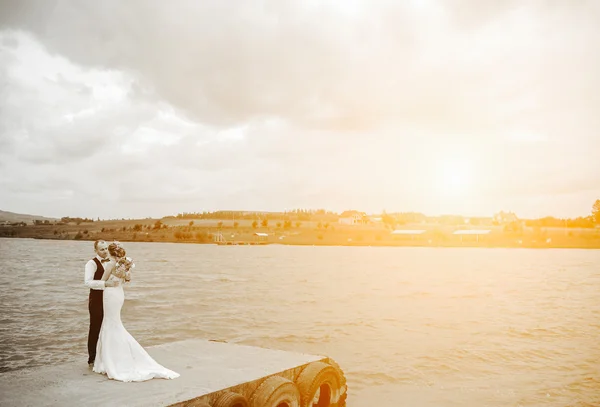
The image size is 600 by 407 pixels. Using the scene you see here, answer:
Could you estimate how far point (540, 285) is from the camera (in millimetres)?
85312

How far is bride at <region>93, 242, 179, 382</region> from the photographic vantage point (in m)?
10.7

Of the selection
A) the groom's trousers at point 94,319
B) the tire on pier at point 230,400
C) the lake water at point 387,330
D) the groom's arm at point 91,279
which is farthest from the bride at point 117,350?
the lake water at point 387,330

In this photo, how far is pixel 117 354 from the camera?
1076cm

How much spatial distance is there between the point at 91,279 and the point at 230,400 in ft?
13.6

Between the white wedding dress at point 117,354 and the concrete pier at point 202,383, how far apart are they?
0.21 m

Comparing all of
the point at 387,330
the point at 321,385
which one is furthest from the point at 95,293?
the point at 387,330

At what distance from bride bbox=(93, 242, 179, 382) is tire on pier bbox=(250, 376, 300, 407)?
6.09ft

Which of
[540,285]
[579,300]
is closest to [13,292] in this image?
[579,300]

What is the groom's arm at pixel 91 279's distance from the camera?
11.0 m

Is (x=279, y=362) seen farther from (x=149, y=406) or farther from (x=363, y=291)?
A: (x=363, y=291)

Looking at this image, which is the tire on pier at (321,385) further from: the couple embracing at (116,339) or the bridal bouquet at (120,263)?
the bridal bouquet at (120,263)

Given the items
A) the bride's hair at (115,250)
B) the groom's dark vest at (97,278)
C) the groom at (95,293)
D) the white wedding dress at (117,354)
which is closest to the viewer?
the white wedding dress at (117,354)

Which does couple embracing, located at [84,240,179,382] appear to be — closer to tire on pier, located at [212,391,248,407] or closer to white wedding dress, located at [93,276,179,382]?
white wedding dress, located at [93,276,179,382]

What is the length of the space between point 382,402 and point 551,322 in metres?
33.3
